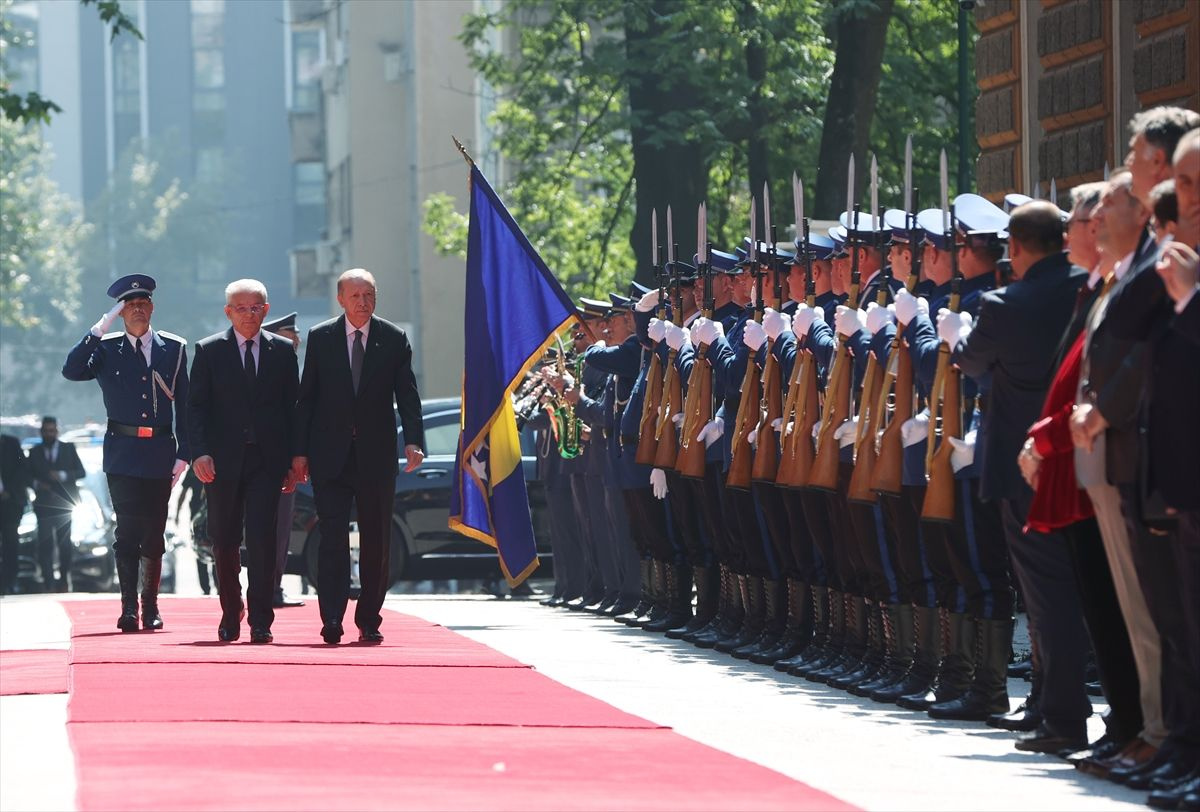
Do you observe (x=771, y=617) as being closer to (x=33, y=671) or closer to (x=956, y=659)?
(x=956, y=659)

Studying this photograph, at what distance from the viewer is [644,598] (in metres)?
17.6

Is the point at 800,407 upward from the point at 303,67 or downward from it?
downward

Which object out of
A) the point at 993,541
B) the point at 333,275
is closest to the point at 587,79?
the point at 993,541

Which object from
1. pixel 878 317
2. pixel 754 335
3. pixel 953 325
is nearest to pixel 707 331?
pixel 754 335

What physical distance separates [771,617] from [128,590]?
3.78 metres

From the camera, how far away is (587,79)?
29.0m

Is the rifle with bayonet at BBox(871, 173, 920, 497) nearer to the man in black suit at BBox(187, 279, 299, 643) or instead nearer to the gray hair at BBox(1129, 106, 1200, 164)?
the gray hair at BBox(1129, 106, 1200, 164)

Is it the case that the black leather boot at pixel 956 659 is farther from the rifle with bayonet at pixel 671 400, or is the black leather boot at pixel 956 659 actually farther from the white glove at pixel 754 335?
the rifle with bayonet at pixel 671 400

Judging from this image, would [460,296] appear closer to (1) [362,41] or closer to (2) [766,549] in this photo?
(1) [362,41]

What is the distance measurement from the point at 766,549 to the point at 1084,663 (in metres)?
4.37

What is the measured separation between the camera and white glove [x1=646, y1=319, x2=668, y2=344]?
15930mm

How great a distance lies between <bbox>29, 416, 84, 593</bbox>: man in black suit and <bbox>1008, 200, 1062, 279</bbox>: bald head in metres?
17.8

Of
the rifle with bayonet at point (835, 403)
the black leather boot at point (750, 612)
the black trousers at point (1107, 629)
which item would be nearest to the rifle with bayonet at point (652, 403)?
the black leather boot at point (750, 612)

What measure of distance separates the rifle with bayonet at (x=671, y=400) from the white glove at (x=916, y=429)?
416cm
